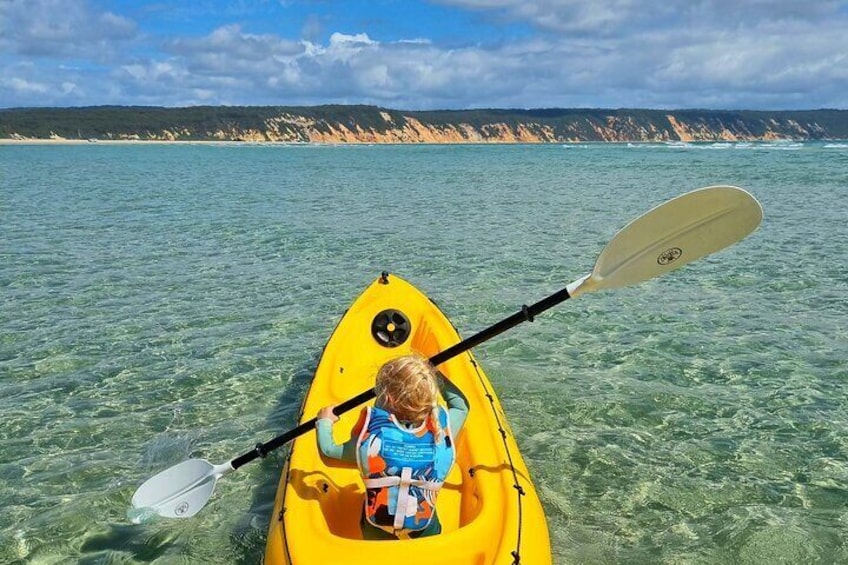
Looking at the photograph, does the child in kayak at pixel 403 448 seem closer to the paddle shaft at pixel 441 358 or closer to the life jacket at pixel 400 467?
the life jacket at pixel 400 467

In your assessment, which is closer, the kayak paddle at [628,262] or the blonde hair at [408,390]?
the blonde hair at [408,390]

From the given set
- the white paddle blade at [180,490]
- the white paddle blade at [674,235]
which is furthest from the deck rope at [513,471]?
the white paddle blade at [180,490]

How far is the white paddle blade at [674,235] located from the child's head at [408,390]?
1876 millimetres

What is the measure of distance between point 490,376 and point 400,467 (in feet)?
13.5

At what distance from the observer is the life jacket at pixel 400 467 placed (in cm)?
345

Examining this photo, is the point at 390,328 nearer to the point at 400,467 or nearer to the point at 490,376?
the point at 490,376

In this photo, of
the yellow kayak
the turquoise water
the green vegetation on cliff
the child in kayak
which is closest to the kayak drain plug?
the yellow kayak

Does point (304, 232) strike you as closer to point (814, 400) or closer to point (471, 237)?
point (471, 237)

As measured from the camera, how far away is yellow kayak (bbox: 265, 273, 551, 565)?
3447 millimetres

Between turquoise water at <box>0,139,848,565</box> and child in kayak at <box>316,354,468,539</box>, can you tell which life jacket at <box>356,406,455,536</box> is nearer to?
child in kayak at <box>316,354,468,539</box>

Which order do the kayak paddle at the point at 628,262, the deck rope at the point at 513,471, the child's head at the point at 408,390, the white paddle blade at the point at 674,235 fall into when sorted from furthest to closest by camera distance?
the white paddle blade at the point at 674,235
the kayak paddle at the point at 628,262
the deck rope at the point at 513,471
the child's head at the point at 408,390

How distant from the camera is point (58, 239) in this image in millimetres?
15203

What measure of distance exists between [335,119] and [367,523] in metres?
146

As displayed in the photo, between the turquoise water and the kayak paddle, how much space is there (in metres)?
0.22
